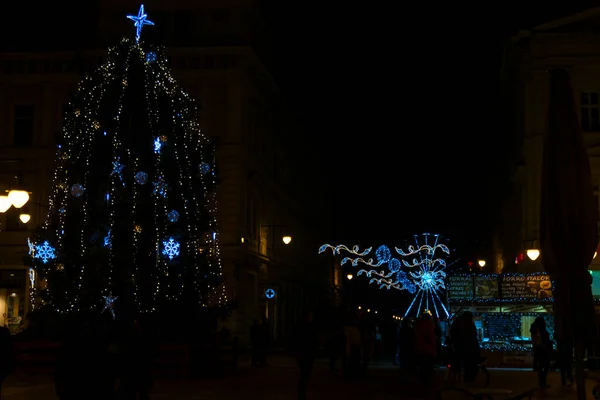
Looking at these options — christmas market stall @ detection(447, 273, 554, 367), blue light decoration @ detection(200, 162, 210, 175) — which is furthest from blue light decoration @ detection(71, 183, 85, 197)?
christmas market stall @ detection(447, 273, 554, 367)

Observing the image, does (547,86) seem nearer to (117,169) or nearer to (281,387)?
(117,169)

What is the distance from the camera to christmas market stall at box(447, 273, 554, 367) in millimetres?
33906

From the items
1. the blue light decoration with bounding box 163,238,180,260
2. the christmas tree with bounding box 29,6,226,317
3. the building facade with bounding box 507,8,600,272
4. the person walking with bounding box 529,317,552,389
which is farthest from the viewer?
the building facade with bounding box 507,8,600,272

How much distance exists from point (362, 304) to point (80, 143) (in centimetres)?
7709

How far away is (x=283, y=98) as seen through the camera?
5500cm

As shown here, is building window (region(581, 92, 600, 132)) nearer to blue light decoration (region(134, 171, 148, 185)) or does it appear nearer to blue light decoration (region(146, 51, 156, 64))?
blue light decoration (region(146, 51, 156, 64))

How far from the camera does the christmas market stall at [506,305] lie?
33.9 m

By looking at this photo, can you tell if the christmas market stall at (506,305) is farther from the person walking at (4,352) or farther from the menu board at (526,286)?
the person walking at (4,352)

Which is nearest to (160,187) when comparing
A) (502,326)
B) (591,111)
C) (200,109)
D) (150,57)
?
(150,57)

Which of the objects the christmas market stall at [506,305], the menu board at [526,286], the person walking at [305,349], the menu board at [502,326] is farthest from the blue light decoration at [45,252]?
the menu board at [526,286]

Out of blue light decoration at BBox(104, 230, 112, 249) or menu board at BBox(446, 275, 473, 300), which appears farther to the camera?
menu board at BBox(446, 275, 473, 300)

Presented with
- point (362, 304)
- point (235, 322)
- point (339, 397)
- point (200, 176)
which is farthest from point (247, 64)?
point (362, 304)

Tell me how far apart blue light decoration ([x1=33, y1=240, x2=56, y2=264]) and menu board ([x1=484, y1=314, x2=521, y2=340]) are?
15728 mm

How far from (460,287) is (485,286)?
90 cm
